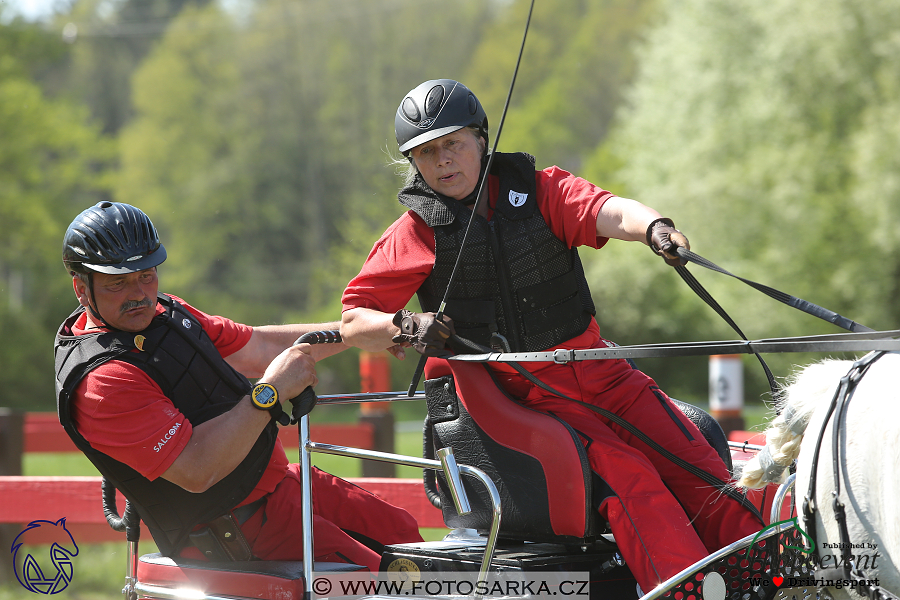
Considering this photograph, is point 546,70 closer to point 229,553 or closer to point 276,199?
point 276,199

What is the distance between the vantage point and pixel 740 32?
59.9ft

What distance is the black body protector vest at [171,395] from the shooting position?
262 cm

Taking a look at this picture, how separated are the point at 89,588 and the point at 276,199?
30.1m

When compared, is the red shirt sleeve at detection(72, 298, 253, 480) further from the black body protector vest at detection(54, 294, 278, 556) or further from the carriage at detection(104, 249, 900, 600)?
the carriage at detection(104, 249, 900, 600)

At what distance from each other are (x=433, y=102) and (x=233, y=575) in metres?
1.53

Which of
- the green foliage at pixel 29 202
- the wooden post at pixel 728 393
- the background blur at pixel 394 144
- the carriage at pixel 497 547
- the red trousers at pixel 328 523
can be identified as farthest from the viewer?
the green foliage at pixel 29 202

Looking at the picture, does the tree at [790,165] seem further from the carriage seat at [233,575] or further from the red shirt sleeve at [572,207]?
the carriage seat at [233,575]

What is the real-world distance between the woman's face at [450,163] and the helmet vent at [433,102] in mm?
82

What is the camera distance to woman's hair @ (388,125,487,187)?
278cm
